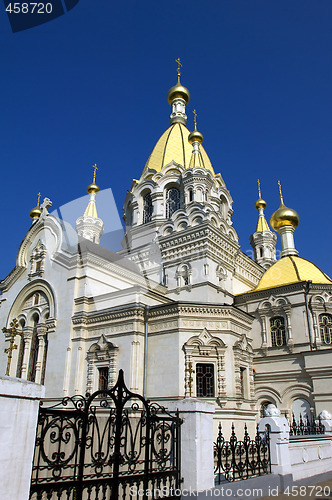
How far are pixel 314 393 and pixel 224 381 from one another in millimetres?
4937

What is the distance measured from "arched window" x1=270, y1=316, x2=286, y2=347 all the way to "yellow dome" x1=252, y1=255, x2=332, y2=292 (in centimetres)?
175

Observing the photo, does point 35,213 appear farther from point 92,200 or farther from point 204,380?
point 204,380

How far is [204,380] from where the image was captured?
601 inches

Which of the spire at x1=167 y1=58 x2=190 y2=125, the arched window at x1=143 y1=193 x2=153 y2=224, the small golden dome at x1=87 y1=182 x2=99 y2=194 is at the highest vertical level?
the spire at x1=167 y1=58 x2=190 y2=125

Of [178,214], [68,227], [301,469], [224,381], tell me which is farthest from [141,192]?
[301,469]

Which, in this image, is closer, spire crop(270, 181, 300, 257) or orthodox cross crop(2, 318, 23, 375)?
orthodox cross crop(2, 318, 23, 375)

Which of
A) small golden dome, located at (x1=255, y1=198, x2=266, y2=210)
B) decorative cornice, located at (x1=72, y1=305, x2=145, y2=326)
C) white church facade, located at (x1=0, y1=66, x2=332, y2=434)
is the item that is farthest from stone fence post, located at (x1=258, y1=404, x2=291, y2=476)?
small golden dome, located at (x1=255, y1=198, x2=266, y2=210)

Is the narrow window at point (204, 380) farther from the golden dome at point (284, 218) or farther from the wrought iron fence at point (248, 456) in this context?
the golden dome at point (284, 218)

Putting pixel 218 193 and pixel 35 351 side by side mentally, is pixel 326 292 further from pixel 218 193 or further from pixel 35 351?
pixel 35 351

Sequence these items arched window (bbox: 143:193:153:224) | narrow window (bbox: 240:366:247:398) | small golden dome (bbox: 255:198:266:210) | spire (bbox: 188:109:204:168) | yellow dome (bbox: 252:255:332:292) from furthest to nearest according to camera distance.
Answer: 1. small golden dome (bbox: 255:198:266:210)
2. arched window (bbox: 143:193:153:224)
3. spire (bbox: 188:109:204:168)
4. yellow dome (bbox: 252:255:332:292)
5. narrow window (bbox: 240:366:247:398)

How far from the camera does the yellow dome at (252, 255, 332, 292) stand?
20.7m

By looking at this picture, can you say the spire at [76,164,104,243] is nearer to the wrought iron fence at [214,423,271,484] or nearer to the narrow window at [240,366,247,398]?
the narrow window at [240,366,247,398]

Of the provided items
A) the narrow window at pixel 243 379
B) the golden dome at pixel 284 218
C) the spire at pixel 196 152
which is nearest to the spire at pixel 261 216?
the golden dome at pixel 284 218

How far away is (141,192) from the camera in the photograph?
89.2ft
